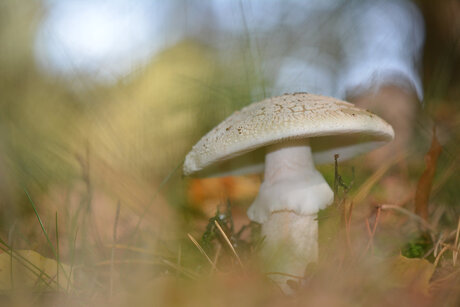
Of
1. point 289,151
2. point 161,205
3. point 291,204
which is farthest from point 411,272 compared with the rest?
point 161,205

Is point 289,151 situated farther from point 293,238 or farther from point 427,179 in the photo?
point 427,179

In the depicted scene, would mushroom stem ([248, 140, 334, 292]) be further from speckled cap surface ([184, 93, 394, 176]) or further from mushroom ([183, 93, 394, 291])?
speckled cap surface ([184, 93, 394, 176])

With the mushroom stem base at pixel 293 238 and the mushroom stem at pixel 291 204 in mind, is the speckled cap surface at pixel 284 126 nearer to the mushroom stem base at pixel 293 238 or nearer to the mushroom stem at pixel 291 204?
the mushroom stem at pixel 291 204

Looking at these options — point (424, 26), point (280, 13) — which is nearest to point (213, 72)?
point (280, 13)

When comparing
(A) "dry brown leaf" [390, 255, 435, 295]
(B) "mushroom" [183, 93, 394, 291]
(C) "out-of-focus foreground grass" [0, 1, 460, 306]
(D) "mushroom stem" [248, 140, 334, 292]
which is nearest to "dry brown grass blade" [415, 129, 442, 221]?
(C) "out-of-focus foreground grass" [0, 1, 460, 306]

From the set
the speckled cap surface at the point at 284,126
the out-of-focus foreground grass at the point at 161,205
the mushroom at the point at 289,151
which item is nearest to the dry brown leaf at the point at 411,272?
the out-of-focus foreground grass at the point at 161,205

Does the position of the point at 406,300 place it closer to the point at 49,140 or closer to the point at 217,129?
the point at 217,129
